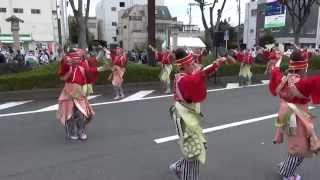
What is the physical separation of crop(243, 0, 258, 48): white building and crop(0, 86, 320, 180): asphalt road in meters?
59.0

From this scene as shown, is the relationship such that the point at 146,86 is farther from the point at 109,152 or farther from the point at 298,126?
the point at 298,126

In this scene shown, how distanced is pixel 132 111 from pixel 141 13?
53.5m

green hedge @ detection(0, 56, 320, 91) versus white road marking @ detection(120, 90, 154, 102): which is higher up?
green hedge @ detection(0, 56, 320, 91)

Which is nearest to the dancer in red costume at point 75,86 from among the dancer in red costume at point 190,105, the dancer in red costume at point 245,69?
the dancer in red costume at point 190,105

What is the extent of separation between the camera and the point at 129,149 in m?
6.38

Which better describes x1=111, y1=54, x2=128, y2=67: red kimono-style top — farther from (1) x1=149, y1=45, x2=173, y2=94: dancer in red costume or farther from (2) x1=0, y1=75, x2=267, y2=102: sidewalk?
(1) x1=149, y1=45, x2=173, y2=94: dancer in red costume

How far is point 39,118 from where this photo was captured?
896 cm

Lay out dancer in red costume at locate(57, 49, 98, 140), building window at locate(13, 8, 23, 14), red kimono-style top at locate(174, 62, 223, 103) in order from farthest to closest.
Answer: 1. building window at locate(13, 8, 23, 14)
2. dancer in red costume at locate(57, 49, 98, 140)
3. red kimono-style top at locate(174, 62, 223, 103)

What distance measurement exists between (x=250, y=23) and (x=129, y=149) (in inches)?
2546

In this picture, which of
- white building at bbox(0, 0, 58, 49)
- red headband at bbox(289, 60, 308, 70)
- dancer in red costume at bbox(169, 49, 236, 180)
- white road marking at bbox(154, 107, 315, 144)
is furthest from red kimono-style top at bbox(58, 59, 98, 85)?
white building at bbox(0, 0, 58, 49)

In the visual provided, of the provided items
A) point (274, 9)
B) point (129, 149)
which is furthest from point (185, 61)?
point (274, 9)

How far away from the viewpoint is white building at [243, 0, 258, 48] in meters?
66.7

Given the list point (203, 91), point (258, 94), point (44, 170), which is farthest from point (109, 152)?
point (258, 94)

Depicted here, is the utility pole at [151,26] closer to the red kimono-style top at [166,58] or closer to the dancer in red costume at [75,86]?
the red kimono-style top at [166,58]
